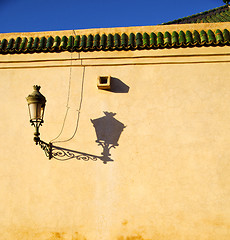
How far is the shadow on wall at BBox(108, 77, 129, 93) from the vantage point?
495cm

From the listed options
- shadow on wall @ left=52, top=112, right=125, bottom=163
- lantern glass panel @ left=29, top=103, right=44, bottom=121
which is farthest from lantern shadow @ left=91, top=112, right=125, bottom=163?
lantern glass panel @ left=29, top=103, right=44, bottom=121

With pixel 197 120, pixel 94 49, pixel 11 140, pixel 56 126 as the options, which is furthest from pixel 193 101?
pixel 11 140

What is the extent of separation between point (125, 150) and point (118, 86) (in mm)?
1101

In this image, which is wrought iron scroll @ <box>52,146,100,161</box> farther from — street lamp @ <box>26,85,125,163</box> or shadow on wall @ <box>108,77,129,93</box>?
shadow on wall @ <box>108,77,129,93</box>

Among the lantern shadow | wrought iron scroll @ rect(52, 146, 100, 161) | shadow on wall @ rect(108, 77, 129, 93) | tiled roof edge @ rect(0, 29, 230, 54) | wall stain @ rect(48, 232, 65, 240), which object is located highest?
tiled roof edge @ rect(0, 29, 230, 54)

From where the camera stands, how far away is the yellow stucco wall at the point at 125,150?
4383mm

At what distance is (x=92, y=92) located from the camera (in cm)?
499

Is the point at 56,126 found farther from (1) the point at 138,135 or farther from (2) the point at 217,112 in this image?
(2) the point at 217,112

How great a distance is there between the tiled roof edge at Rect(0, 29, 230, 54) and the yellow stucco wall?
0.39 feet

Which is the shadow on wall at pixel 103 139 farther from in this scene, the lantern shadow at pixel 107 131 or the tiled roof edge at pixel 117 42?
the tiled roof edge at pixel 117 42

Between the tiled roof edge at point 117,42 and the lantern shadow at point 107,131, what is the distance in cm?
125

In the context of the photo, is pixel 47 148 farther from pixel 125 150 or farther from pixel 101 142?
pixel 125 150

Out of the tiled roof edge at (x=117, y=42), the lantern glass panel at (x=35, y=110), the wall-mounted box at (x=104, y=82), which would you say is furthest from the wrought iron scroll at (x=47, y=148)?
the tiled roof edge at (x=117, y=42)

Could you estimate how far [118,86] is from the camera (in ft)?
16.3
